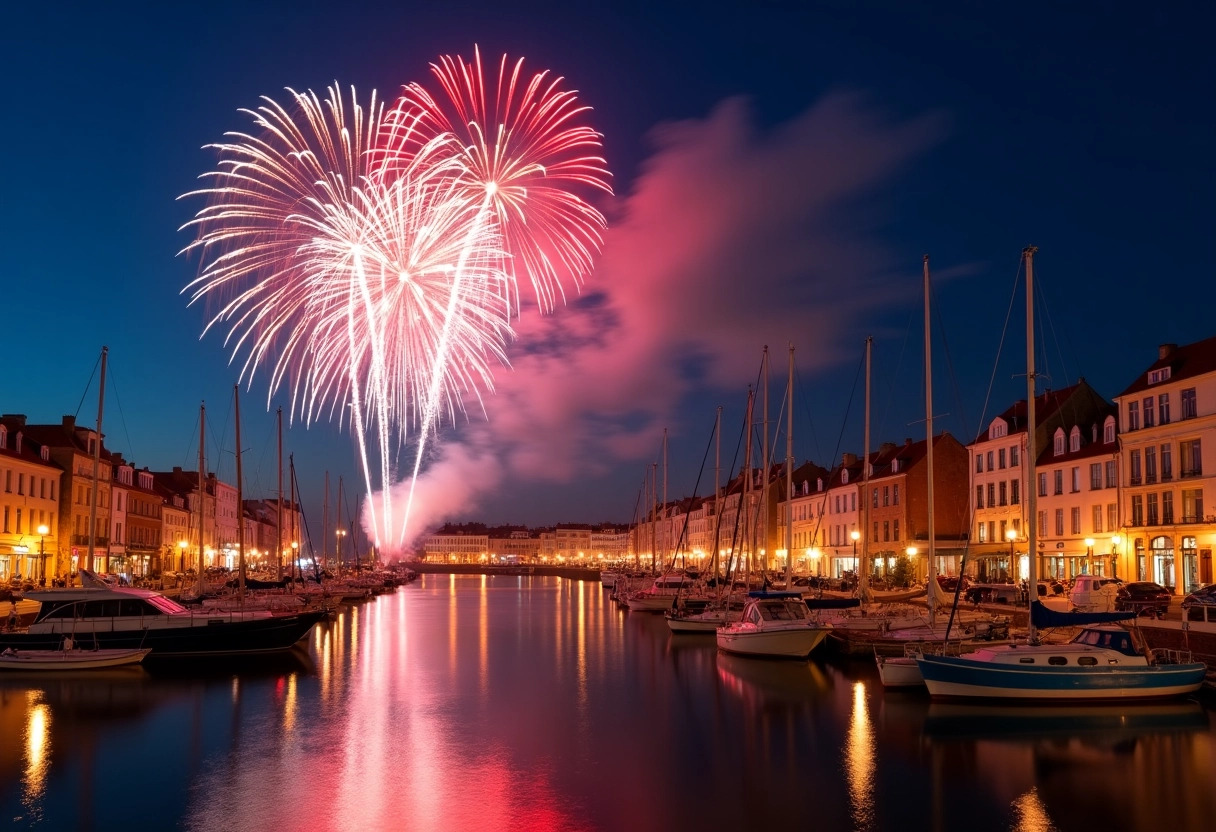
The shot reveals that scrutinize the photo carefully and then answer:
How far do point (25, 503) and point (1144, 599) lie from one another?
54.3m

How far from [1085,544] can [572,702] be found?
113ft

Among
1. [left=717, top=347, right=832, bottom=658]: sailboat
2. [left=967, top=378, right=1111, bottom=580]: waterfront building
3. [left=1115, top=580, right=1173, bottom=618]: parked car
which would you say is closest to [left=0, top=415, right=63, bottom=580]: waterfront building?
[left=717, top=347, right=832, bottom=658]: sailboat

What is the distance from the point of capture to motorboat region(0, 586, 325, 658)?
30359 mm

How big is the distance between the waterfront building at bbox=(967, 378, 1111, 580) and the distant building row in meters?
40.9

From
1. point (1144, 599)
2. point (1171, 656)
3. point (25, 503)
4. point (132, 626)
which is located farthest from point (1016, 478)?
point (25, 503)

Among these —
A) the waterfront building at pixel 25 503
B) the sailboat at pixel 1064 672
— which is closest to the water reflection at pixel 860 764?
the sailboat at pixel 1064 672

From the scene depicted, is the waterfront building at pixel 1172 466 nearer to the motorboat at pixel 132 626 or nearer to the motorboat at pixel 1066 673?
the motorboat at pixel 1066 673

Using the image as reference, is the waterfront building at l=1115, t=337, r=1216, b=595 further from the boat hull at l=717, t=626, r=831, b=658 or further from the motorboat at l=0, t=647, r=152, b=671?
the motorboat at l=0, t=647, r=152, b=671

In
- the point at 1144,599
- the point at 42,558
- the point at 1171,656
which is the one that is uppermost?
the point at 42,558

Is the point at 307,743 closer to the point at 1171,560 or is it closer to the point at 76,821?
the point at 76,821

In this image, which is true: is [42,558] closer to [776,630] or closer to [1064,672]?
[776,630]

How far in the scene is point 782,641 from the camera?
33.4m

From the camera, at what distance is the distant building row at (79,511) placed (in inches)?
2089

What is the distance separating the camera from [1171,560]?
44.0 m
